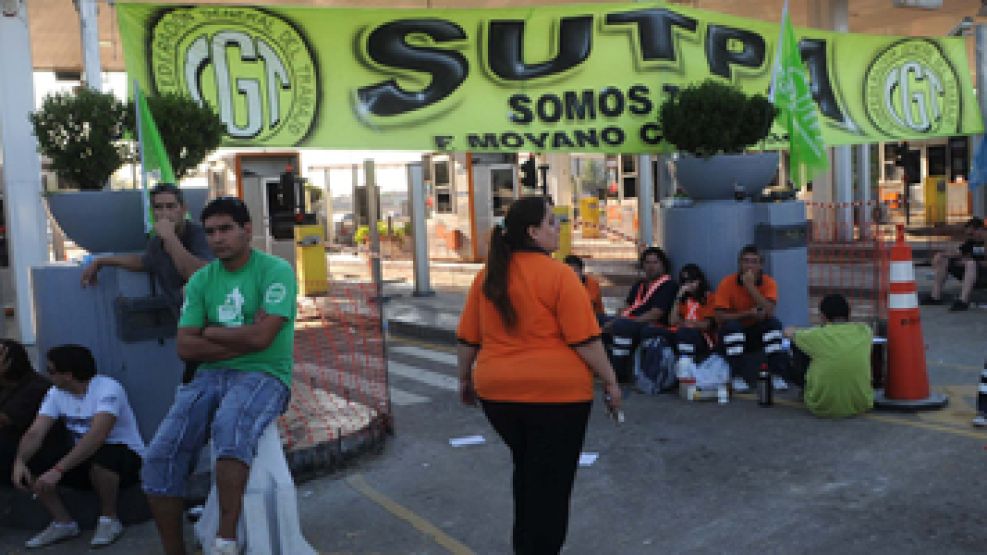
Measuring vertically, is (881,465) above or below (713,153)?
below

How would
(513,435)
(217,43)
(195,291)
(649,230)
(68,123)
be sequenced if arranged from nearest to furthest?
(513,435) < (195,291) < (68,123) < (217,43) < (649,230)

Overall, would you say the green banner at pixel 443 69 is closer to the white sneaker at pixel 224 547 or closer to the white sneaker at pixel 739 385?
the white sneaker at pixel 739 385

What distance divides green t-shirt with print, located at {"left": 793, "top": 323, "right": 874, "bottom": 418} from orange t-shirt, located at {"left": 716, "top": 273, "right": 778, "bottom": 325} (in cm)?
100

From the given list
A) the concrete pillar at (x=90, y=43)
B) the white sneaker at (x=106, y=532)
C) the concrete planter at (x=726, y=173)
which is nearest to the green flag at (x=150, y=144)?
the white sneaker at (x=106, y=532)

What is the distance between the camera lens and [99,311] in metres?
5.70

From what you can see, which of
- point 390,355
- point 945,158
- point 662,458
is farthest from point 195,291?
point 945,158

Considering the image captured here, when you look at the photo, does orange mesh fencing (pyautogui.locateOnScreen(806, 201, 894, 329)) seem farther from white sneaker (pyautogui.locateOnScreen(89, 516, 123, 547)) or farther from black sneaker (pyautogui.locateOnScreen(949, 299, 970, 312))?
white sneaker (pyautogui.locateOnScreen(89, 516, 123, 547))

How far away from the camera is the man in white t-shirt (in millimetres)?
5051

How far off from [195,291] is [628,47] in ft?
26.0

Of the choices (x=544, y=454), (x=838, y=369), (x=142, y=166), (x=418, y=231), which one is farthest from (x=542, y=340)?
(x=418, y=231)

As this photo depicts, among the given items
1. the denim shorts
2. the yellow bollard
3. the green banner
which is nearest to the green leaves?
the denim shorts

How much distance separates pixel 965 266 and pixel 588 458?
778 centimetres

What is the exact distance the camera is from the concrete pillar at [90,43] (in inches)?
494

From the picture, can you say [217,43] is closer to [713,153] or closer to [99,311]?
[99,311]
